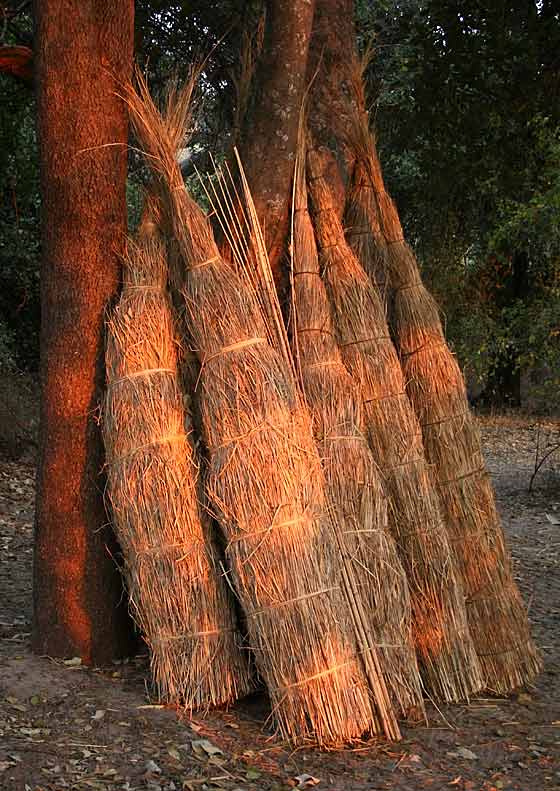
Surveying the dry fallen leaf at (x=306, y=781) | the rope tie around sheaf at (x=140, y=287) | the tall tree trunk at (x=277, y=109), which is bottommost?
the dry fallen leaf at (x=306, y=781)

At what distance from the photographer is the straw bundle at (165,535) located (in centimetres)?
368

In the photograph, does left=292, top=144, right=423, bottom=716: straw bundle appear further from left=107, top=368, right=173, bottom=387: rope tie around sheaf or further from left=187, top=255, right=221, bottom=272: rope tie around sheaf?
left=107, top=368, right=173, bottom=387: rope tie around sheaf

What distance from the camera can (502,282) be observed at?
14.0 metres

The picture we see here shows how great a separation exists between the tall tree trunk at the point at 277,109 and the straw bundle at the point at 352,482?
0.78 ft

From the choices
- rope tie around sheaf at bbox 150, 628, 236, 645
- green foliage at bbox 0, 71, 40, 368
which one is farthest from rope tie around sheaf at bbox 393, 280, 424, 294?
green foliage at bbox 0, 71, 40, 368

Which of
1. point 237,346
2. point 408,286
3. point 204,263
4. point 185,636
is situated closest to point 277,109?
point 204,263

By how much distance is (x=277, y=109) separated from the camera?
4.18m

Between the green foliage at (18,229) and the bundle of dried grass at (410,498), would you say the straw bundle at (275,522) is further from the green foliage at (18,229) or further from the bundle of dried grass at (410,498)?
the green foliage at (18,229)

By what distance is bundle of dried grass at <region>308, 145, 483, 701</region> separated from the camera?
158 inches

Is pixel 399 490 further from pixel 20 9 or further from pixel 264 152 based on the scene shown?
pixel 20 9

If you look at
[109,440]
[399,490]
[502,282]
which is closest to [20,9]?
[109,440]

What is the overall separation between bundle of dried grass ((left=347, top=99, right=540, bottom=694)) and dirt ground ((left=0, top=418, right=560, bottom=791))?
0.72 ft

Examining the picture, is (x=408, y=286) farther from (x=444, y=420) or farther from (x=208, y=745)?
(x=208, y=745)

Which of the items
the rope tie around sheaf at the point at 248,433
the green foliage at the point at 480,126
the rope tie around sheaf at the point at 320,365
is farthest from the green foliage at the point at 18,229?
the rope tie around sheaf at the point at 248,433
